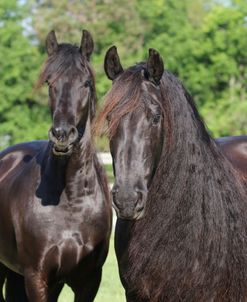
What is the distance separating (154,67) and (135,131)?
1.32ft

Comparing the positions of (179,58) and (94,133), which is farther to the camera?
(179,58)

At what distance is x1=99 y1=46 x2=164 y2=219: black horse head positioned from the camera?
385 centimetres

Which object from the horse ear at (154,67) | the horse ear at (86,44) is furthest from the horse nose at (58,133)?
the horse ear at (154,67)

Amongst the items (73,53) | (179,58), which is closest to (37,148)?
(73,53)

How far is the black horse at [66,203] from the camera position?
5.40m

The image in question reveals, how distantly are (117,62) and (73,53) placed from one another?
131 cm

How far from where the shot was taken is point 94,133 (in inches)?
165

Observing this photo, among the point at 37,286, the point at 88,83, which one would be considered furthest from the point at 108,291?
the point at 88,83

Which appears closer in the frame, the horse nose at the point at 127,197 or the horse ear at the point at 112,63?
the horse nose at the point at 127,197

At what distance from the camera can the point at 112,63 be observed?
4.29 meters

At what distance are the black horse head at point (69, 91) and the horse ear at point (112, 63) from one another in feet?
2.87

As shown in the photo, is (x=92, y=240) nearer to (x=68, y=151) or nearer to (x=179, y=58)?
(x=68, y=151)

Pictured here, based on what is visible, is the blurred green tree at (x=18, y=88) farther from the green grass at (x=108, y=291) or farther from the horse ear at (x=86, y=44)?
the horse ear at (x=86, y=44)

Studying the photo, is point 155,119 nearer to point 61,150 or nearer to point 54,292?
point 61,150
